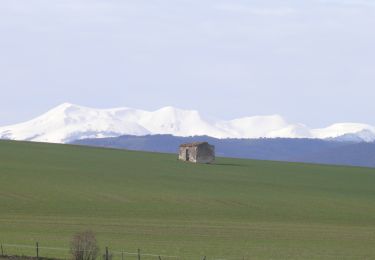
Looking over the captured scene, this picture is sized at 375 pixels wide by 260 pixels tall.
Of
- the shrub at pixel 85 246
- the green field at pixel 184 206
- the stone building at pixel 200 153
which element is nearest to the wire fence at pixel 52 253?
the green field at pixel 184 206

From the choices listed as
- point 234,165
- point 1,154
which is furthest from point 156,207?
point 234,165

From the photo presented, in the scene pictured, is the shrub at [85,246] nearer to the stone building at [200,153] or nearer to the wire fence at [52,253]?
the wire fence at [52,253]

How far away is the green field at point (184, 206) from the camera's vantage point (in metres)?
67.4

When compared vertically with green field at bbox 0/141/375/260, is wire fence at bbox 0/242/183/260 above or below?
below

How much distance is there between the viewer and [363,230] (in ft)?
275

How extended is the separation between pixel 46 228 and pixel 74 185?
3099 centimetres

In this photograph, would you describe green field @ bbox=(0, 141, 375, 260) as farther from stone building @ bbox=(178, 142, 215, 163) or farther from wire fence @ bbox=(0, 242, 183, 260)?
stone building @ bbox=(178, 142, 215, 163)

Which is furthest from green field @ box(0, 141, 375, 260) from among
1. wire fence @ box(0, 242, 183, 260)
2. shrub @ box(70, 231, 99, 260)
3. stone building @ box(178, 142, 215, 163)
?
shrub @ box(70, 231, 99, 260)

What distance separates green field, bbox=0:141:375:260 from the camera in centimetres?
6738

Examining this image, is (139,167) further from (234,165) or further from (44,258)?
(44,258)

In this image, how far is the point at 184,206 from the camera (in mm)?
94188

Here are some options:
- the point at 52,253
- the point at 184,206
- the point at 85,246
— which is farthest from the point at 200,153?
the point at 85,246

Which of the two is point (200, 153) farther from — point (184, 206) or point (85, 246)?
point (85, 246)

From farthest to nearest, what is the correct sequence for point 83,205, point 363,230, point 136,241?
point 83,205, point 363,230, point 136,241
